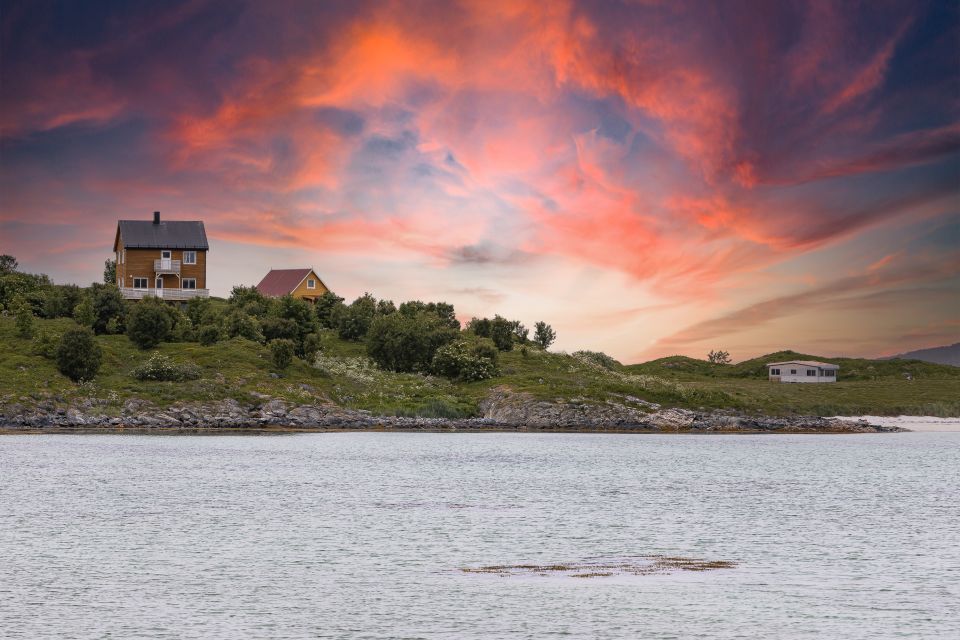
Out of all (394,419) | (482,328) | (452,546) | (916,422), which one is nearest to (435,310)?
(482,328)

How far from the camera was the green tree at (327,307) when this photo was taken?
13438 cm

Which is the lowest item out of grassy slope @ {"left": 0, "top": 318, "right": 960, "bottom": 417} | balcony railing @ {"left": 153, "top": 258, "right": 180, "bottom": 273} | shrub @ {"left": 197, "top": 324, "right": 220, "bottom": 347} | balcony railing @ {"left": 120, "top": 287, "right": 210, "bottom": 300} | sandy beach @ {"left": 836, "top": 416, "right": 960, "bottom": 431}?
sandy beach @ {"left": 836, "top": 416, "right": 960, "bottom": 431}

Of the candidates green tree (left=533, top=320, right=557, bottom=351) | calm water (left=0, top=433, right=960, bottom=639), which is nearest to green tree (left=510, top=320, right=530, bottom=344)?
green tree (left=533, top=320, right=557, bottom=351)

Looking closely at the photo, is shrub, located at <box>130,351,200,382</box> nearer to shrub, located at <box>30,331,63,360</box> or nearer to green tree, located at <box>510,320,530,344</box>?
shrub, located at <box>30,331,63,360</box>

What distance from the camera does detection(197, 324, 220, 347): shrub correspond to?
103250mm

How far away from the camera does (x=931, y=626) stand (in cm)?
1806

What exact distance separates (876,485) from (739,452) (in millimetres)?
24280

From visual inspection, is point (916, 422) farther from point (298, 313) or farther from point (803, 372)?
point (298, 313)

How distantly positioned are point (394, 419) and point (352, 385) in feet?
31.4

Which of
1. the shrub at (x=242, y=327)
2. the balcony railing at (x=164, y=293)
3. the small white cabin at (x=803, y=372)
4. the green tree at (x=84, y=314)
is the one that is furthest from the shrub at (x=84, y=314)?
the small white cabin at (x=803, y=372)

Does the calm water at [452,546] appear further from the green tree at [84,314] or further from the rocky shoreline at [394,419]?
the green tree at [84,314]

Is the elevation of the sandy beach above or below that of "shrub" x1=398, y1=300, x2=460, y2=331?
below

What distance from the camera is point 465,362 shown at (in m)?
112

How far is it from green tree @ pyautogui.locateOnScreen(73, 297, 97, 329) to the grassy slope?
138 cm
